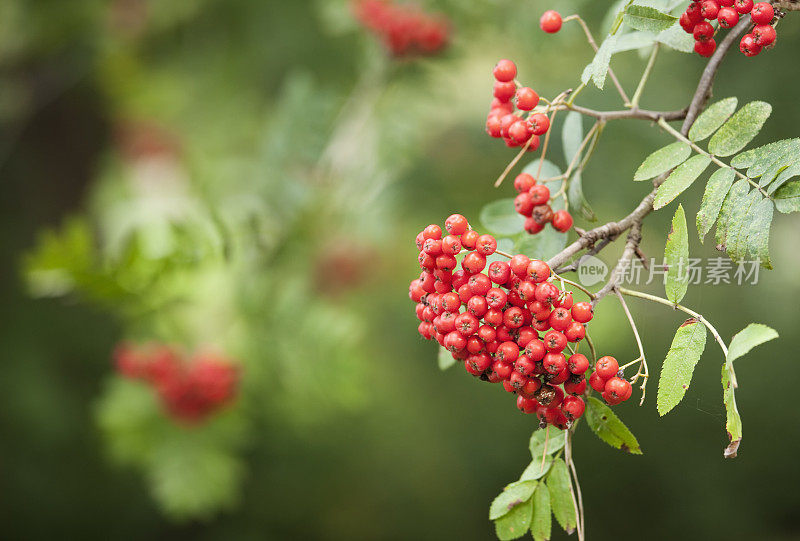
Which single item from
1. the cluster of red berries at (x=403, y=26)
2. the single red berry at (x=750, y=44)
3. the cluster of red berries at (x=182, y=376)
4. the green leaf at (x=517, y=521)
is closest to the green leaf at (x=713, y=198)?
the single red berry at (x=750, y=44)

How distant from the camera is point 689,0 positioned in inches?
28.3

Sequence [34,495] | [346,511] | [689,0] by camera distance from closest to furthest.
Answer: [689,0], [34,495], [346,511]

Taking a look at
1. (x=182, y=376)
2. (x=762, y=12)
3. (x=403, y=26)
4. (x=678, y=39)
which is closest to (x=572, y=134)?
(x=678, y=39)

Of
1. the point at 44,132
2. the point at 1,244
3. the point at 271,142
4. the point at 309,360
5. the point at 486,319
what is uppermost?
the point at 44,132

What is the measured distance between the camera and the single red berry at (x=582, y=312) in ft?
1.98

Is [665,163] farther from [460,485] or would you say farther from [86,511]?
[86,511]

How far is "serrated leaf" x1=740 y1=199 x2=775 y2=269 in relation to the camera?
60cm

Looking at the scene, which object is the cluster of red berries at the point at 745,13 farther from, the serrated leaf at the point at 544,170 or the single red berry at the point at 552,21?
the serrated leaf at the point at 544,170

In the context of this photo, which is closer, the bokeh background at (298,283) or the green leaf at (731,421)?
the green leaf at (731,421)

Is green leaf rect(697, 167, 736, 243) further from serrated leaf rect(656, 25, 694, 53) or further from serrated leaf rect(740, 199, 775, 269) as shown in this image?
serrated leaf rect(656, 25, 694, 53)

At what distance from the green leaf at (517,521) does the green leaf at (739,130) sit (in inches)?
16.6

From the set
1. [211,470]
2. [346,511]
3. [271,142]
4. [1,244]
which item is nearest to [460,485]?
[346,511]

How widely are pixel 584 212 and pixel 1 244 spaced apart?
2938 mm

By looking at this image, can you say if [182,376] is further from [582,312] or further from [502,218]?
[582,312]
